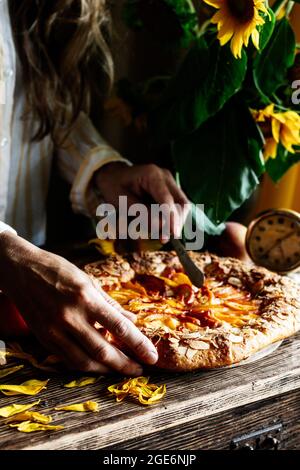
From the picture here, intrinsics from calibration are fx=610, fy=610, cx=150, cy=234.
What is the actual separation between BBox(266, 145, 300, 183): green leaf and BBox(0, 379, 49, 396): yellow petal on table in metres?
0.81

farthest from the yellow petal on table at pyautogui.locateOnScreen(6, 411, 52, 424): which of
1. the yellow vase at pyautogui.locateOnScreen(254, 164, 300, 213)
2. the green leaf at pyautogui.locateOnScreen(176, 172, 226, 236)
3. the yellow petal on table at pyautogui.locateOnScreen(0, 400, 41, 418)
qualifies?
the yellow vase at pyautogui.locateOnScreen(254, 164, 300, 213)

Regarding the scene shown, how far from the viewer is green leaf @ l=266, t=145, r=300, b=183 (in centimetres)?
145

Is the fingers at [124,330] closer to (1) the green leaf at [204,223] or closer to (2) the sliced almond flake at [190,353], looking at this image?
(2) the sliced almond flake at [190,353]

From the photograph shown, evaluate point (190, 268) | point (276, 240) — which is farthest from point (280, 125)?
point (190, 268)

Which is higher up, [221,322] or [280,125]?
[280,125]

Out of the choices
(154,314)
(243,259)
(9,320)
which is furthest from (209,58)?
(9,320)

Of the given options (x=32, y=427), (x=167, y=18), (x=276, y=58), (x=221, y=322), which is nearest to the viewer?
(x=32, y=427)

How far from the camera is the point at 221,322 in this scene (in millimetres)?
1024

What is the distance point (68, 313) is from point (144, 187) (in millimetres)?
592

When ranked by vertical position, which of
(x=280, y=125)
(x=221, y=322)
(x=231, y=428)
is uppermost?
(x=280, y=125)

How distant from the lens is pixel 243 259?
1.48 metres

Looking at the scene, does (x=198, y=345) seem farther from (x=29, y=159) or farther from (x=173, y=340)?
(x=29, y=159)

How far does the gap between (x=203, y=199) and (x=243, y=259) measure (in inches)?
8.6

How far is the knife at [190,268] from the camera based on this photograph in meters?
1.18
